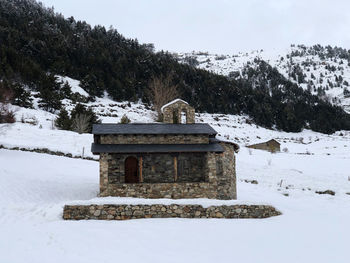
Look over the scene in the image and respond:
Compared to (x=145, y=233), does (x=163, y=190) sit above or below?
above

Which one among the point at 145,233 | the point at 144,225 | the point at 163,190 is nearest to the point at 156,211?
the point at 144,225

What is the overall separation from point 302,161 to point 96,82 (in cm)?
4690

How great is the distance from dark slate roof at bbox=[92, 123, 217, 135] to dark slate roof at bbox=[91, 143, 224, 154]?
0.79 m

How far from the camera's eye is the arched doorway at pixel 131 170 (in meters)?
17.9

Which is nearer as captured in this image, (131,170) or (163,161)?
(131,170)

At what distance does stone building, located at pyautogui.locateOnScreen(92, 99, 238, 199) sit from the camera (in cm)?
1648

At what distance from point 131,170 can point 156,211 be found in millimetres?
5838

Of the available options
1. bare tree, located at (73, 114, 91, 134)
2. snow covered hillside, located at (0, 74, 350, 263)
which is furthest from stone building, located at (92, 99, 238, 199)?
bare tree, located at (73, 114, 91, 134)

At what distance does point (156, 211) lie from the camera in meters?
12.5

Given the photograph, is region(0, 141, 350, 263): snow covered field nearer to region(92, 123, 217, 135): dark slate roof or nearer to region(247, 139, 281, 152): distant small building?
region(92, 123, 217, 135): dark slate roof

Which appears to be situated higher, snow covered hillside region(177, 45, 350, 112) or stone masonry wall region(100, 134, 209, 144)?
snow covered hillside region(177, 45, 350, 112)

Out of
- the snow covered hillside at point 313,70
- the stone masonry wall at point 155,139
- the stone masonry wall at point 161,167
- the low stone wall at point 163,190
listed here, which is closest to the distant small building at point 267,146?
the stone masonry wall at point 161,167

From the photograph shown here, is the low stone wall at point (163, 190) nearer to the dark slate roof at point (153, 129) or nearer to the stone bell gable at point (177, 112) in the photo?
the dark slate roof at point (153, 129)

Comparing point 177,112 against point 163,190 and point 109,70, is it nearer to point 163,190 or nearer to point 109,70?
point 163,190
